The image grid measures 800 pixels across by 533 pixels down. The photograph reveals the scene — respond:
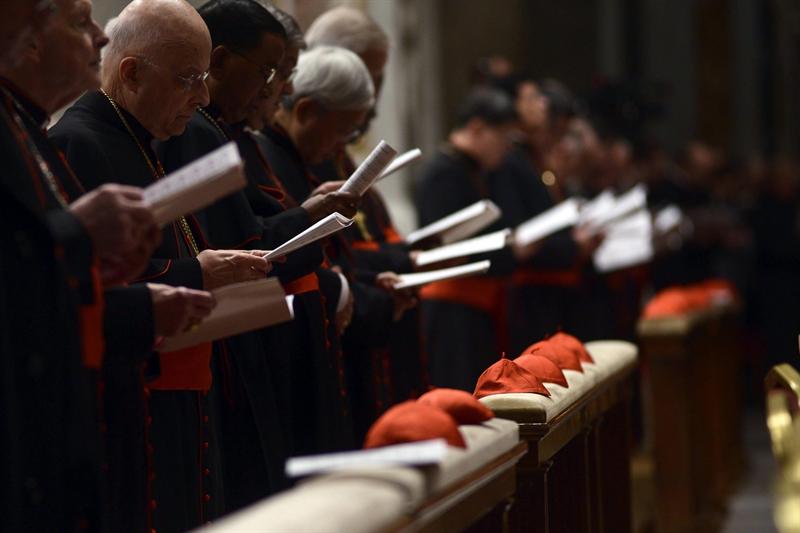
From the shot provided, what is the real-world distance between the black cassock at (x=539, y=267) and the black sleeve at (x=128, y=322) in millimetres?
5277

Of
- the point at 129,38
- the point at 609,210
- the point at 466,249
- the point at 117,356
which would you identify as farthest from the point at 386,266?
the point at 609,210

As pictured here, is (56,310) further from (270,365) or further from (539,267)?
(539,267)

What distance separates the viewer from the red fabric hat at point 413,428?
9.46 feet

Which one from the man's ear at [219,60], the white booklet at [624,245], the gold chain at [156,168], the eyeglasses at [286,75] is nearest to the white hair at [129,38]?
the gold chain at [156,168]

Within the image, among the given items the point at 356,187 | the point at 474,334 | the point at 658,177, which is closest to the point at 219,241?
the point at 356,187

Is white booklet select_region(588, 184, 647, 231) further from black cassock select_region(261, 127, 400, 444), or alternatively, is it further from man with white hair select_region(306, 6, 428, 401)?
black cassock select_region(261, 127, 400, 444)

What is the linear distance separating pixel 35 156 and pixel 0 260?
0.30 m

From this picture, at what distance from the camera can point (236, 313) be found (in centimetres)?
357

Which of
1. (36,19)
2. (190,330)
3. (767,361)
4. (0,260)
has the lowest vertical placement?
(767,361)

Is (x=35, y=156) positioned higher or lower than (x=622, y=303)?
higher

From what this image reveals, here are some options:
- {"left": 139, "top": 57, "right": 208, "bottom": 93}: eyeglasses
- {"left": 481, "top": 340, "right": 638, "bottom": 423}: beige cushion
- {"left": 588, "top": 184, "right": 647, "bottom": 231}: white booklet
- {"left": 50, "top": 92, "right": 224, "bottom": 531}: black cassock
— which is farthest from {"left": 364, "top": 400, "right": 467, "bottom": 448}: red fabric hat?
{"left": 588, "top": 184, "right": 647, "bottom": 231}: white booklet

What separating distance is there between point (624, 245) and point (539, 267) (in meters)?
1.05

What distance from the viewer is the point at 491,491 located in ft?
10.3

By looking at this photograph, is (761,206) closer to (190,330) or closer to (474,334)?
(474,334)
